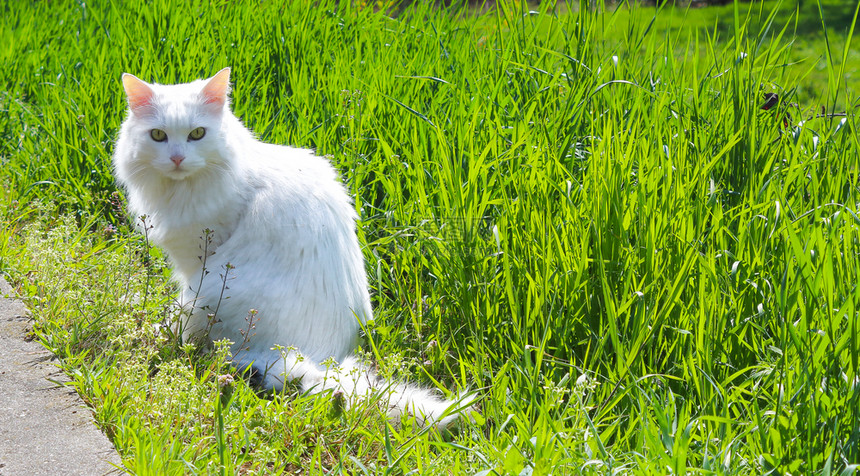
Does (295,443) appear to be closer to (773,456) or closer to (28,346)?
(28,346)

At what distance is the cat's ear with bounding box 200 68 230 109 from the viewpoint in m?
2.62

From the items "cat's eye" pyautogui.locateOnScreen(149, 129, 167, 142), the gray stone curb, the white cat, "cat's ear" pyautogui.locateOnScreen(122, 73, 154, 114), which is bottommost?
the gray stone curb

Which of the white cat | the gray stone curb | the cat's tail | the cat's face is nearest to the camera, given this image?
the gray stone curb

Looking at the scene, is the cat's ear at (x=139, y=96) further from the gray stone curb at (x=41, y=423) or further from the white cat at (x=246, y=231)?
the gray stone curb at (x=41, y=423)

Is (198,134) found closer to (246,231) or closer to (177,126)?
(177,126)

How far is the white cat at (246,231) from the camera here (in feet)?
8.11

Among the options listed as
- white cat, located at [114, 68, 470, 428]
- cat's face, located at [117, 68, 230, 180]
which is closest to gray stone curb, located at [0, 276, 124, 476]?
white cat, located at [114, 68, 470, 428]

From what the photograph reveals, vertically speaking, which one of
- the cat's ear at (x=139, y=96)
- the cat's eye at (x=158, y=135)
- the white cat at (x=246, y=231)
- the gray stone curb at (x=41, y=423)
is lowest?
the gray stone curb at (x=41, y=423)

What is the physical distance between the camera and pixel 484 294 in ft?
8.29

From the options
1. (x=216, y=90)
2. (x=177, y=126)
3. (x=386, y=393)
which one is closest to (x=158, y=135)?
(x=177, y=126)

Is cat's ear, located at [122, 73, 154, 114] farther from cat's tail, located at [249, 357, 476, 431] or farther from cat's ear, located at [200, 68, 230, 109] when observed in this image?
cat's tail, located at [249, 357, 476, 431]

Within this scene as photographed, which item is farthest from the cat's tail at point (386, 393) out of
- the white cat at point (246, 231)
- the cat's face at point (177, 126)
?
the cat's face at point (177, 126)

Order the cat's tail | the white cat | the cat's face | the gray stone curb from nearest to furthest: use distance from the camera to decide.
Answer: the gray stone curb
the cat's tail
the white cat
the cat's face

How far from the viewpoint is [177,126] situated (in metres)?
2.58
